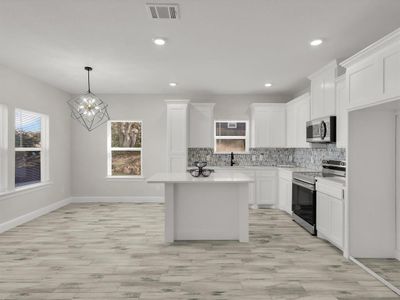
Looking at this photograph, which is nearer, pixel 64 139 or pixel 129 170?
pixel 64 139

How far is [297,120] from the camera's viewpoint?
598cm

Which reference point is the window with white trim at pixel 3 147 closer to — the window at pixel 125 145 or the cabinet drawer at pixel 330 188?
the window at pixel 125 145

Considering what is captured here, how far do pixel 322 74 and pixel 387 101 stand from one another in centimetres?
210

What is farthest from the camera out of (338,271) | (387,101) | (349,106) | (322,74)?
(322,74)

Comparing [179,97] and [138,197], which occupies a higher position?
[179,97]

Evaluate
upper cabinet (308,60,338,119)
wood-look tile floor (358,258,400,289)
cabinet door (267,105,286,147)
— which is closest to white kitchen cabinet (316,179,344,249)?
wood-look tile floor (358,258,400,289)

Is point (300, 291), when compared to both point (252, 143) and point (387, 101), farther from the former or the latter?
point (252, 143)

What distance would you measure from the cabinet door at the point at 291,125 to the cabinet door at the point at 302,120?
6.2 inches

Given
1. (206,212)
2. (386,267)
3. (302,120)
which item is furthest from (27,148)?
(386,267)

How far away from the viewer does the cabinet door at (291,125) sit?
6.15m

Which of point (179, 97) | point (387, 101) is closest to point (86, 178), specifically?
point (179, 97)

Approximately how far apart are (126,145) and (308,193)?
14.9 feet

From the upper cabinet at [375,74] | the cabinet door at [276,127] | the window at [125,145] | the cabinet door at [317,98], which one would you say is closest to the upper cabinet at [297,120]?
the cabinet door at [276,127]

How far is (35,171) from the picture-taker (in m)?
5.82
